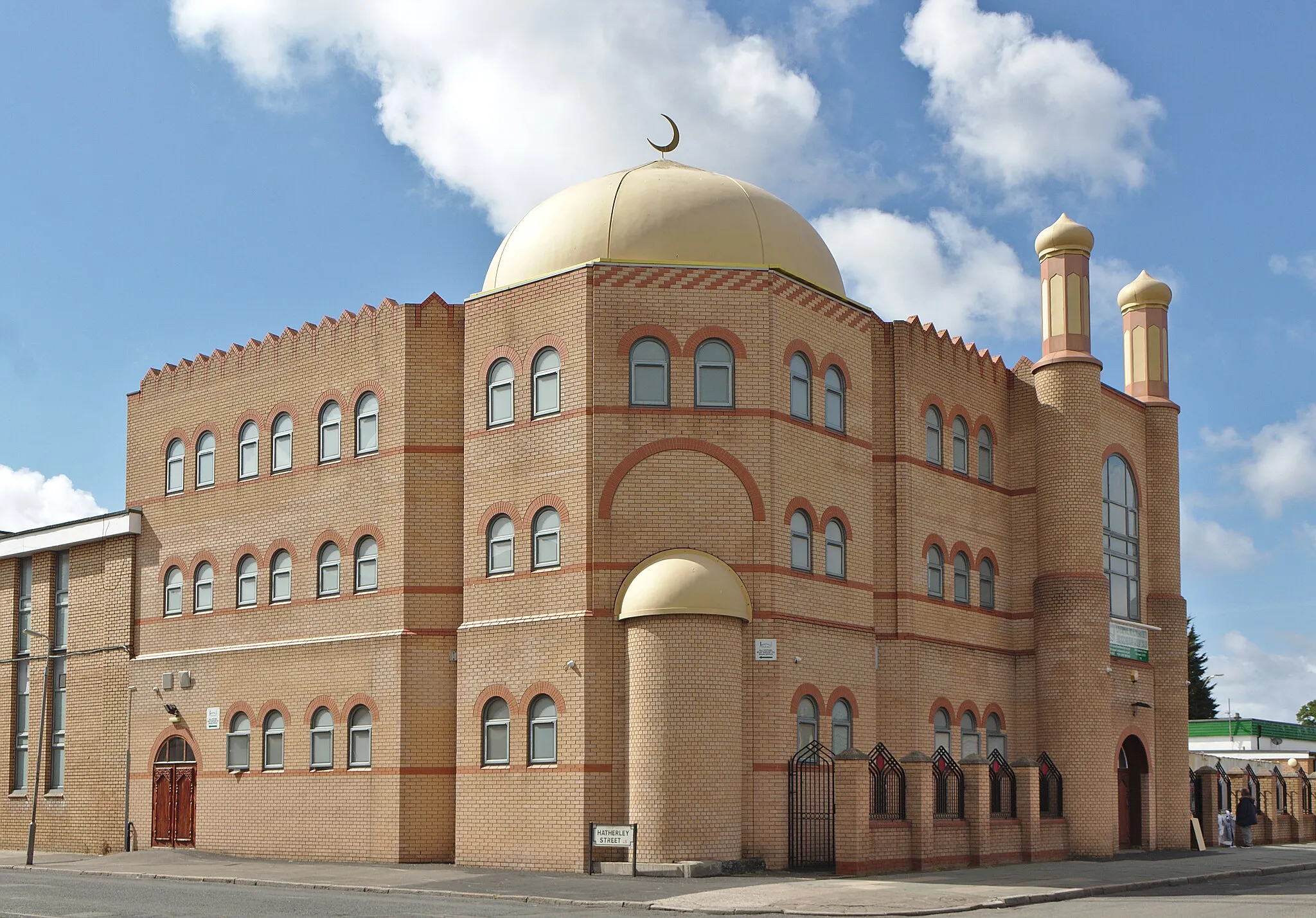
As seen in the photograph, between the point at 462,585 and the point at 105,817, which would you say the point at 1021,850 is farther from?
the point at 105,817

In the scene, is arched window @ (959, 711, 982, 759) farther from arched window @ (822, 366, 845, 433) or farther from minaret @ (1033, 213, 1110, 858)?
arched window @ (822, 366, 845, 433)

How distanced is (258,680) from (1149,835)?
20094 millimetres

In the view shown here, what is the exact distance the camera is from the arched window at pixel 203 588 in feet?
112

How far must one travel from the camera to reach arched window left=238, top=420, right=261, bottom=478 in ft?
111

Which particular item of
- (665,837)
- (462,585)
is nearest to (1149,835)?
(665,837)

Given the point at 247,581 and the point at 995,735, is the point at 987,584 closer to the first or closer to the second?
the point at 995,735

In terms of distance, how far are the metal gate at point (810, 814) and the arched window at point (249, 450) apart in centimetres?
1359

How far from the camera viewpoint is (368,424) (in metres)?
31.6

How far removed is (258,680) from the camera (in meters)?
32.5

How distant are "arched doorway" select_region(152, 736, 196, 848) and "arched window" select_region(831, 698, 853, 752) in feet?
45.4

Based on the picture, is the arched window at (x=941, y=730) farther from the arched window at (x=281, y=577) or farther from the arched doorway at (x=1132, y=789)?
the arched window at (x=281, y=577)

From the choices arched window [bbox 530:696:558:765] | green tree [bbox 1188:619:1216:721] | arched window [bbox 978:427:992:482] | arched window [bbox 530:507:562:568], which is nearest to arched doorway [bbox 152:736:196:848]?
arched window [bbox 530:696:558:765]

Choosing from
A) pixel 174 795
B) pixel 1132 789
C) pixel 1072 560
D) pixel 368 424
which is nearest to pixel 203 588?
pixel 174 795

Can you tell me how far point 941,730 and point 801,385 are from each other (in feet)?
26.5
